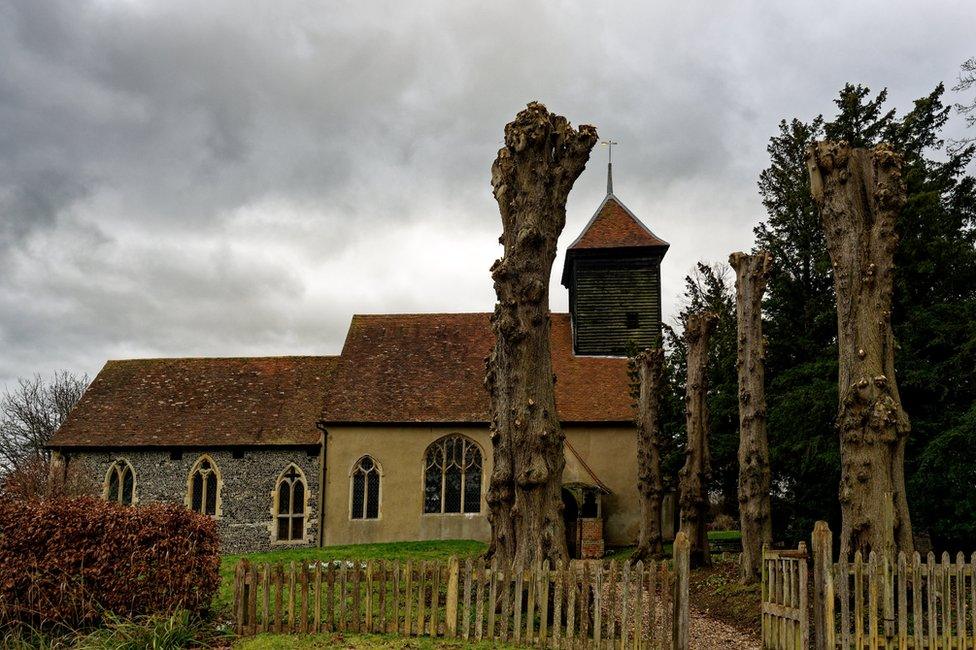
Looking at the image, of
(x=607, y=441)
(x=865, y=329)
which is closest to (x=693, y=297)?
(x=607, y=441)

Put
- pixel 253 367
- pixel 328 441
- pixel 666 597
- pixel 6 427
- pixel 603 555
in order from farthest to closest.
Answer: pixel 6 427
pixel 253 367
pixel 328 441
pixel 603 555
pixel 666 597

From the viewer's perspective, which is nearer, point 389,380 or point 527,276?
point 527,276

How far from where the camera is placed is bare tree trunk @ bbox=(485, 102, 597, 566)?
11.4m

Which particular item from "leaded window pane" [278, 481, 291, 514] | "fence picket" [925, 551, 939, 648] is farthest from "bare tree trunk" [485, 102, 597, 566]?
"leaded window pane" [278, 481, 291, 514]

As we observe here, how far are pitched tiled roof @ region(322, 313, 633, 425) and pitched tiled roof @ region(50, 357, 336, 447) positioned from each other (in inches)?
45.4

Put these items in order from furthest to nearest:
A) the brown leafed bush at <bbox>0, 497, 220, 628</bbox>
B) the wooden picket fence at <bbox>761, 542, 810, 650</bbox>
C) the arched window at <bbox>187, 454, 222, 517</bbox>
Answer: the arched window at <bbox>187, 454, 222, 517</bbox>
the brown leafed bush at <bbox>0, 497, 220, 628</bbox>
the wooden picket fence at <bbox>761, 542, 810, 650</bbox>

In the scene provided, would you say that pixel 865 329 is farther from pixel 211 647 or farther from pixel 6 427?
pixel 6 427

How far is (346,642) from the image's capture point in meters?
10.1

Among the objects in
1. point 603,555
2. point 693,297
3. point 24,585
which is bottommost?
point 603,555

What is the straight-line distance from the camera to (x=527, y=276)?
12.0m

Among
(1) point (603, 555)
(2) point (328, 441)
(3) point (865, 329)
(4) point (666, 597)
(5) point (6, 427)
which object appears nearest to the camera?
(4) point (666, 597)

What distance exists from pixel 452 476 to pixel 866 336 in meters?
17.1

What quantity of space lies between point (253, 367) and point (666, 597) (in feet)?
76.0

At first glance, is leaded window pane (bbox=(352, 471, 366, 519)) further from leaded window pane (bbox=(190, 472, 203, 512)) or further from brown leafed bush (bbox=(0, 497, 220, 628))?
brown leafed bush (bbox=(0, 497, 220, 628))
